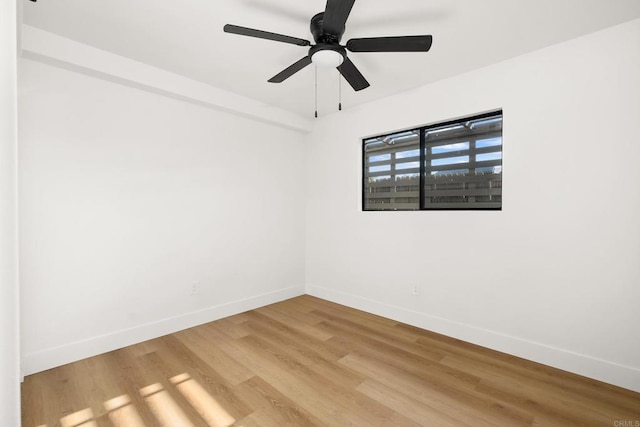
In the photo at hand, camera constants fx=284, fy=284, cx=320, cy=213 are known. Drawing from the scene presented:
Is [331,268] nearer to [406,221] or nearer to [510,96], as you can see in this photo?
[406,221]

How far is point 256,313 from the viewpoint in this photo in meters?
3.58

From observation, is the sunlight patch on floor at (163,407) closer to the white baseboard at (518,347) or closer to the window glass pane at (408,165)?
the white baseboard at (518,347)

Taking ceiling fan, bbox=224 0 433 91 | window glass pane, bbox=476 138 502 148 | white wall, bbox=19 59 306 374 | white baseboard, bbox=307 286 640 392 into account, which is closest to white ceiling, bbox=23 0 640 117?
ceiling fan, bbox=224 0 433 91

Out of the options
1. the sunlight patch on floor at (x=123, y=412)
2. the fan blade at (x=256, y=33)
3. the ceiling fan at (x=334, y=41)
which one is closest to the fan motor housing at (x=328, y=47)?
the ceiling fan at (x=334, y=41)

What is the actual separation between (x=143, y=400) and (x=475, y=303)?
2.88 m

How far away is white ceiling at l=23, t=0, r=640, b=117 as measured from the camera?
76.5 inches

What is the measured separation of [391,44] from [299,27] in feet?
2.58

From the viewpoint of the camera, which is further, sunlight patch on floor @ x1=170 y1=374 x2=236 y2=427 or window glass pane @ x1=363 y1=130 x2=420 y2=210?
window glass pane @ x1=363 y1=130 x2=420 y2=210

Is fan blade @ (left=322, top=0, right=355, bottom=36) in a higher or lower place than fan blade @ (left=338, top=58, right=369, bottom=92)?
higher

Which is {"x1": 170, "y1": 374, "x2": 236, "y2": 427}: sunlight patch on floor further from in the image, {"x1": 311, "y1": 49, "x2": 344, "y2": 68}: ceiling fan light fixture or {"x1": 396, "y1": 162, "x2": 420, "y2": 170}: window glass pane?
{"x1": 396, "y1": 162, "x2": 420, "y2": 170}: window glass pane

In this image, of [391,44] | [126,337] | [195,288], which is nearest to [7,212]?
[391,44]

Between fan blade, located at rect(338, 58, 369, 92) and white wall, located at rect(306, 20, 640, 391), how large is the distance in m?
1.14

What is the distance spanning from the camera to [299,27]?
2164 millimetres

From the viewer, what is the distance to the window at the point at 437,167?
2.89 m
